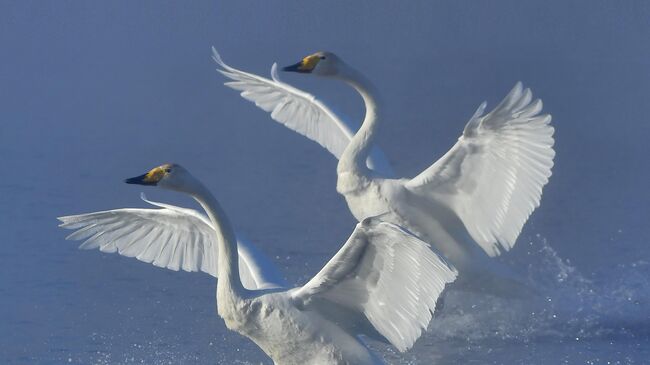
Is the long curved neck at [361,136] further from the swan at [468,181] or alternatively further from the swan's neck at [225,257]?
the swan's neck at [225,257]

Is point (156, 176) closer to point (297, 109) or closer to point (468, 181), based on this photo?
point (468, 181)

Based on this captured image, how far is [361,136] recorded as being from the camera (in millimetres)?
6363

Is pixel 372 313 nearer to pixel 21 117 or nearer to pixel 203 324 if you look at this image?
pixel 203 324

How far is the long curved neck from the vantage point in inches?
247

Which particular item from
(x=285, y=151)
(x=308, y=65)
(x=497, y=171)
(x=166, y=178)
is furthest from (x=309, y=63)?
(x=285, y=151)

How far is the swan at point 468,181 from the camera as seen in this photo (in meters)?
5.73

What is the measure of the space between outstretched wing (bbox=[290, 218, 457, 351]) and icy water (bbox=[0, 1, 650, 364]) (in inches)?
33.0

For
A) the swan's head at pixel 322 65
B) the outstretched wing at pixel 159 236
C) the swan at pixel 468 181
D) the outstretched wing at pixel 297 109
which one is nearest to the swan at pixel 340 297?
the swan at pixel 468 181

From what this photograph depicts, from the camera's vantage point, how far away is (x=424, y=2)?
514 inches

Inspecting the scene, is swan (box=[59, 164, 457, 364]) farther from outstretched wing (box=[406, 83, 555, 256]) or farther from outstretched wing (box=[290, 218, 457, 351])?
outstretched wing (box=[406, 83, 555, 256])

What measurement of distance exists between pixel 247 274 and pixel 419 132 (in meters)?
3.91

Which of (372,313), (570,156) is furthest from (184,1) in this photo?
(372,313)

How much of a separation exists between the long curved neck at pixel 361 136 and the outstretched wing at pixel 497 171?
0.32 m

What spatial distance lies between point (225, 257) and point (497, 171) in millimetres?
1520
